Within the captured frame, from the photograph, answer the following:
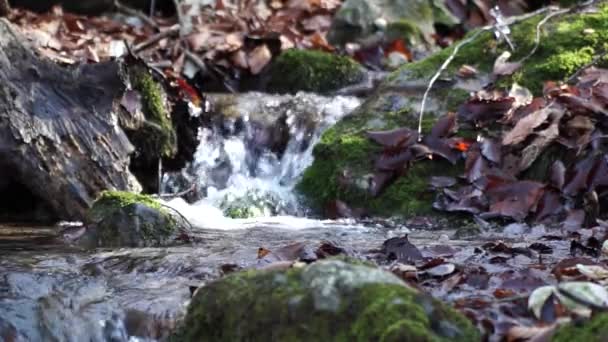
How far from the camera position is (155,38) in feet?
26.3

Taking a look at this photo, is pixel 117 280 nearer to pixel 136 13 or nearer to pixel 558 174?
pixel 558 174

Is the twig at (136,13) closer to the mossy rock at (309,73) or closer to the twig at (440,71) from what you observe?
the mossy rock at (309,73)

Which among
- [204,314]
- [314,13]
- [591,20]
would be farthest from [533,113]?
[314,13]

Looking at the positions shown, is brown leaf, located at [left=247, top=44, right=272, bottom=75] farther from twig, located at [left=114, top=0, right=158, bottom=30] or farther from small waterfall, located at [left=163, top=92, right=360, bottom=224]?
twig, located at [left=114, top=0, right=158, bottom=30]

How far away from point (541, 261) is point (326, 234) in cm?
128

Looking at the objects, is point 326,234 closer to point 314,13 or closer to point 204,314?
point 204,314

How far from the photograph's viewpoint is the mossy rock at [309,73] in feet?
26.2

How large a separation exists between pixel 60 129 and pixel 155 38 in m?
2.55

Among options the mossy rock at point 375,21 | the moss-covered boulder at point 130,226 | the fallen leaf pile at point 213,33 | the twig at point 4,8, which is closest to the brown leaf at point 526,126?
the moss-covered boulder at point 130,226

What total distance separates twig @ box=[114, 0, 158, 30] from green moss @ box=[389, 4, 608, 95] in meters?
3.33

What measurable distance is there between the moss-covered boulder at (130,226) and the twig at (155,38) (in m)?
2.87

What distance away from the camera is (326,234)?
4.92 meters

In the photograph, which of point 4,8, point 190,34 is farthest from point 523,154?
point 4,8

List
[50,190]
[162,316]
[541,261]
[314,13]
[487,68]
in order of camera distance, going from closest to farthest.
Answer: [162,316]
[541,261]
[50,190]
[487,68]
[314,13]
